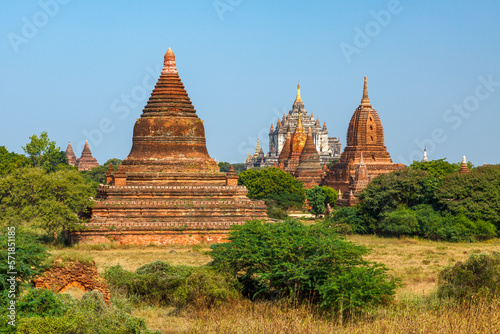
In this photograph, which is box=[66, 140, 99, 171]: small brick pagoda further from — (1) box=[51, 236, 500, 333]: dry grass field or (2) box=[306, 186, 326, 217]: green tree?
(1) box=[51, 236, 500, 333]: dry grass field

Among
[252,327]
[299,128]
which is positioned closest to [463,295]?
[252,327]

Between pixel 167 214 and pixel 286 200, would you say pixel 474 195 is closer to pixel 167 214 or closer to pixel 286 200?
pixel 167 214

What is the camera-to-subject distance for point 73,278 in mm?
17297

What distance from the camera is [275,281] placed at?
17.8 m

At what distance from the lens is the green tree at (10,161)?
4856cm

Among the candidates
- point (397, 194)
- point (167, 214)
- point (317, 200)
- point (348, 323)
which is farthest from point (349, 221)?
point (348, 323)

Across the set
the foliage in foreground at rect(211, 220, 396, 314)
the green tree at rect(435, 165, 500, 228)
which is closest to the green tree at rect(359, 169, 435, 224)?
the green tree at rect(435, 165, 500, 228)

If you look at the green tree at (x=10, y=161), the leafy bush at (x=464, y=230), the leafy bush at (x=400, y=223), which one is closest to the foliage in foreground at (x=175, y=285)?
the leafy bush at (x=464, y=230)

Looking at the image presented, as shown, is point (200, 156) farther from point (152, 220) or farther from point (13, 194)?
point (13, 194)

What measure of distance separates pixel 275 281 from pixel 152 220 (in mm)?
14474

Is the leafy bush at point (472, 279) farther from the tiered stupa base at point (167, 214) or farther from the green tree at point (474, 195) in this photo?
the green tree at point (474, 195)

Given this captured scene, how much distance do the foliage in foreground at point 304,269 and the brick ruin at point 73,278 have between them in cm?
301

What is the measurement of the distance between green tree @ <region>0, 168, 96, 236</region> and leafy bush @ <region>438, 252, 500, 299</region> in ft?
53.2

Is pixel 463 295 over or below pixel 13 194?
below
